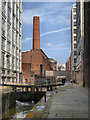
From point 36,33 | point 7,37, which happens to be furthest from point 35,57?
point 7,37

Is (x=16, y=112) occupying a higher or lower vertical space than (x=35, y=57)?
lower

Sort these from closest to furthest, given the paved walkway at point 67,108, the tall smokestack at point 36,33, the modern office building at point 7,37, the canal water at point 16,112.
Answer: the paved walkway at point 67,108
the canal water at point 16,112
the modern office building at point 7,37
the tall smokestack at point 36,33

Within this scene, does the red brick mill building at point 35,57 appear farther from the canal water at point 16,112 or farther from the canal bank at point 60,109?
the canal bank at point 60,109

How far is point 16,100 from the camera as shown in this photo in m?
26.5

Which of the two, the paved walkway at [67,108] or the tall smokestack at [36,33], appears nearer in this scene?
the paved walkway at [67,108]

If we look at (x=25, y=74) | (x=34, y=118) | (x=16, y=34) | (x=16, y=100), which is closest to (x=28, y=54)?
(x=25, y=74)

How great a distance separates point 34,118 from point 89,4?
22708mm

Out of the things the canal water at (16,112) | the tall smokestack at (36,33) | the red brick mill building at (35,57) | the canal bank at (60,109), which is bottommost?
the canal water at (16,112)

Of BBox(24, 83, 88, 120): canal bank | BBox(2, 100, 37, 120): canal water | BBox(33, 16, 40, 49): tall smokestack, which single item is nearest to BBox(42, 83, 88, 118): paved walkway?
BBox(24, 83, 88, 120): canal bank

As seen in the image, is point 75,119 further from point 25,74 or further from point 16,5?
point 25,74

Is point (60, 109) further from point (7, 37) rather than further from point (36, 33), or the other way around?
point (36, 33)

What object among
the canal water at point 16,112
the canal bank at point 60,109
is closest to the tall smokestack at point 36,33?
the canal water at point 16,112

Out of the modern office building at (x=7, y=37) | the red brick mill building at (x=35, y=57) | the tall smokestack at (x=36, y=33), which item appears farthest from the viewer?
the tall smokestack at (x=36, y=33)

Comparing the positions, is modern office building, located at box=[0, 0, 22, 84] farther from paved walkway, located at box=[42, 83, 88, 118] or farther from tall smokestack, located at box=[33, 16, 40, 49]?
tall smokestack, located at box=[33, 16, 40, 49]
